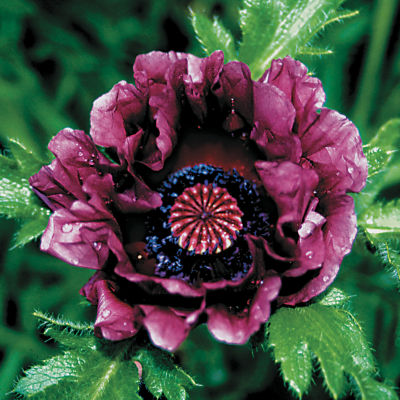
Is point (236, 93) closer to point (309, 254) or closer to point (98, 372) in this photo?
point (309, 254)

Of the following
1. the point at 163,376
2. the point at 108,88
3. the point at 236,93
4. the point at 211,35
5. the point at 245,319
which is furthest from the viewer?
the point at 108,88

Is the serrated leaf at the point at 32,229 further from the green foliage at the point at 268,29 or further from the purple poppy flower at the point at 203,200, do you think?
the green foliage at the point at 268,29

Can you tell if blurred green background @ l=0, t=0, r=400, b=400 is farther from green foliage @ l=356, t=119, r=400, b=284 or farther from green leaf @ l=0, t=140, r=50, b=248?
green leaf @ l=0, t=140, r=50, b=248

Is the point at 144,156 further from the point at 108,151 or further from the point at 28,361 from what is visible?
the point at 28,361

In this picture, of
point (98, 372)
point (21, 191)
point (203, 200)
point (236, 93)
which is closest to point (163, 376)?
point (98, 372)

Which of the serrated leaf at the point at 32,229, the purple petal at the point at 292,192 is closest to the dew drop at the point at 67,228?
the serrated leaf at the point at 32,229

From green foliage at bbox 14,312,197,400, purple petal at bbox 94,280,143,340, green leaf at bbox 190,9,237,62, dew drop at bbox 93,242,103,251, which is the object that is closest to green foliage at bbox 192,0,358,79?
green leaf at bbox 190,9,237,62

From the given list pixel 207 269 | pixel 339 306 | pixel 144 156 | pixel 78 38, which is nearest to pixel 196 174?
pixel 144 156
